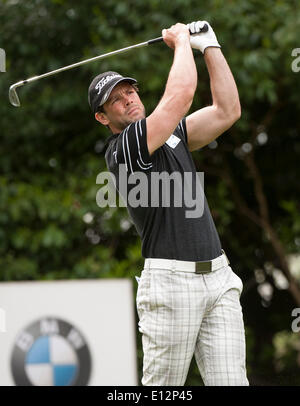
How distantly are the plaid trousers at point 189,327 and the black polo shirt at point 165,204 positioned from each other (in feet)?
0.29

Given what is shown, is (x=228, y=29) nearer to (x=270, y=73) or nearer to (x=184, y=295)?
(x=270, y=73)

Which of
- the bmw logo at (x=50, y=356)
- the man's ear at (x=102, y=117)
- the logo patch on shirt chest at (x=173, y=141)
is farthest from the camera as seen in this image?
the bmw logo at (x=50, y=356)

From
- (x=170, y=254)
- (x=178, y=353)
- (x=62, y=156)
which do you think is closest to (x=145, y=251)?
(x=170, y=254)

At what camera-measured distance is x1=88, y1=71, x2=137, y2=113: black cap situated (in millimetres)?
3035

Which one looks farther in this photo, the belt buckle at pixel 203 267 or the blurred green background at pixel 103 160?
the blurred green background at pixel 103 160

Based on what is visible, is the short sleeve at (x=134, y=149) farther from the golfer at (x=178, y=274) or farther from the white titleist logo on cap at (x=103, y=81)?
the white titleist logo on cap at (x=103, y=81)

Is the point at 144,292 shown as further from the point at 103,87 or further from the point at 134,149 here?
the point at 103,87

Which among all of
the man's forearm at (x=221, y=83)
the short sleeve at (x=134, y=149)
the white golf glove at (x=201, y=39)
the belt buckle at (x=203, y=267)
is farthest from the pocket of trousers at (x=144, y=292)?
the white golf glove at (x=201, y=39)

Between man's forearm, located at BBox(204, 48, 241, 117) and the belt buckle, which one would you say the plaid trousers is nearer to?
the belt buckle

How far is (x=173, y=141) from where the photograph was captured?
3012 mm

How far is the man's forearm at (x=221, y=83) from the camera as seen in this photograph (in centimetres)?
301

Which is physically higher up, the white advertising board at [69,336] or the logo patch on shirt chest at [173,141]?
the logo patch on shirt chest at [173,141]

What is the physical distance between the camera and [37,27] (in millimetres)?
6137

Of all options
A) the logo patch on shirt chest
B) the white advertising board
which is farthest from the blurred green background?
the logo patch on shirt chest
